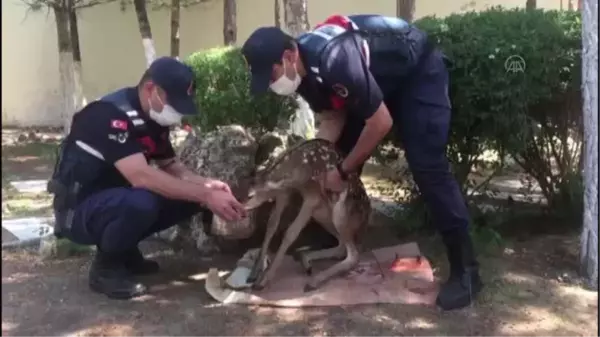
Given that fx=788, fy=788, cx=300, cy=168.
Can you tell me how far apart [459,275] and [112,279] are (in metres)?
1.79

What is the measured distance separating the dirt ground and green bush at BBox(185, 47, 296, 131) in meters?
1.06

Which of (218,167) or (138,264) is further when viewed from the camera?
(218,167)

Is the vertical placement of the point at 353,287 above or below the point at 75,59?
below

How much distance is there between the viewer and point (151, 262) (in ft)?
14.8

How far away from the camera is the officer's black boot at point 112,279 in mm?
4070

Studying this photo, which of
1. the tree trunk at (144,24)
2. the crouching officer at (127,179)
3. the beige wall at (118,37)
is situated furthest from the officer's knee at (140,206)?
the beige wall at (118,37)

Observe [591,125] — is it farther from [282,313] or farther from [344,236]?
[282,313]

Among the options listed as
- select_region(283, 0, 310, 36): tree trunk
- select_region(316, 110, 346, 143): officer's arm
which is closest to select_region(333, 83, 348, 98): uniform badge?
select_region(316, 110, 346, 143): officer's arm

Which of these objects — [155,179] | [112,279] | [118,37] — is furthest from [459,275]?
[118,37]

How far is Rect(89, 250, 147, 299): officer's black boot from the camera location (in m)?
4.07

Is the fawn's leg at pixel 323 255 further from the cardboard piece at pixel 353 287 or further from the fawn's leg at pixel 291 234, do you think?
the fawn's leg at pixel 291 234

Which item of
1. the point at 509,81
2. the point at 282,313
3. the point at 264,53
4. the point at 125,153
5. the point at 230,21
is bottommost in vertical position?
the point at 282,313

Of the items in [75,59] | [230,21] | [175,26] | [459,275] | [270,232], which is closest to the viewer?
[459,275]

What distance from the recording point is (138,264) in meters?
4.42
